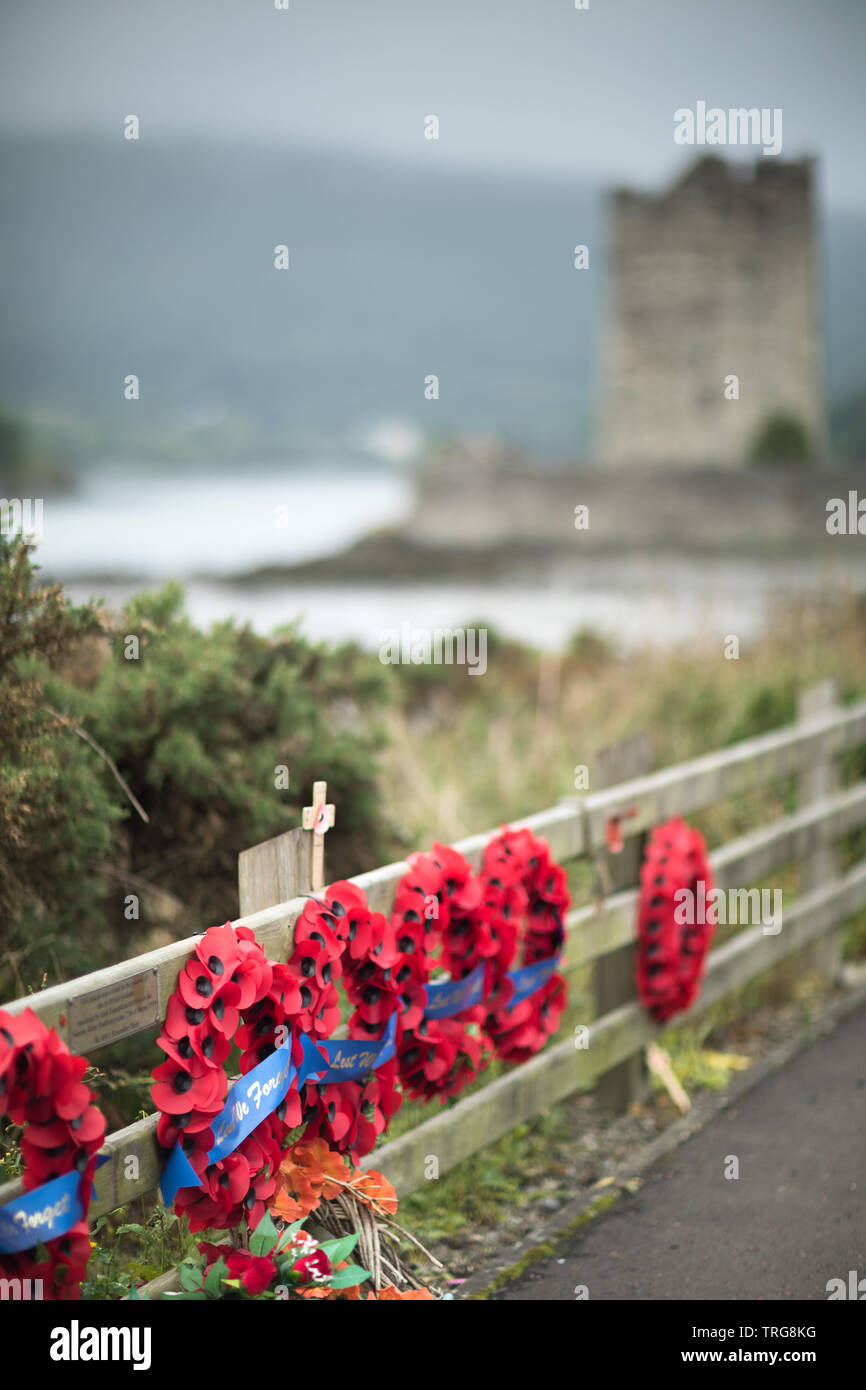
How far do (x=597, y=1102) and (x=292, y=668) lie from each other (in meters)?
1.81

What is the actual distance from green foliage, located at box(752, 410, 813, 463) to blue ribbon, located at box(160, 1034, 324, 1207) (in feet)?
159

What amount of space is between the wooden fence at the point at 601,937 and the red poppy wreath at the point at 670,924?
0.21ft

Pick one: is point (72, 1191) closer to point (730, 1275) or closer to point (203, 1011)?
point (203, 1011)

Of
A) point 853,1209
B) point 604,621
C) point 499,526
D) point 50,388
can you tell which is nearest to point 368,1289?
point 853,1209

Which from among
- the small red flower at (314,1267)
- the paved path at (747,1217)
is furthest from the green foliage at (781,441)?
the small red flower at (314,1267)

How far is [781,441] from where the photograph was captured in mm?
49500

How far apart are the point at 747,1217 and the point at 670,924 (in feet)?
3.20

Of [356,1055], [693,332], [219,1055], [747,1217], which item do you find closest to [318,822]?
[356,1055]

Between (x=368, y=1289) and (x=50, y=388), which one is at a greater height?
(x=50, y=388)

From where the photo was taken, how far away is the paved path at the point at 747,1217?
3.46m

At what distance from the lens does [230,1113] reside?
2738 mm

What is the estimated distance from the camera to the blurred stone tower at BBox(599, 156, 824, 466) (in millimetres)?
50281

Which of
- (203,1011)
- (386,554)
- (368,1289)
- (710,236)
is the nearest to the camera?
(203,1011)

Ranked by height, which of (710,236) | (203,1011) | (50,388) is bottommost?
(203,1011)
